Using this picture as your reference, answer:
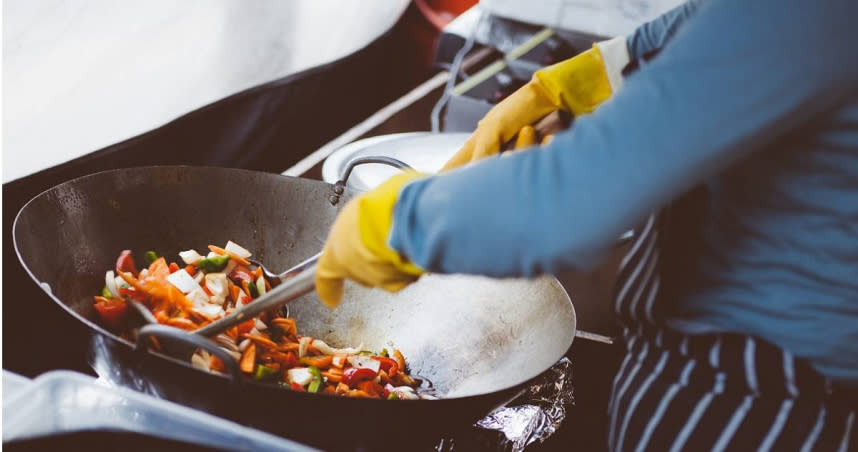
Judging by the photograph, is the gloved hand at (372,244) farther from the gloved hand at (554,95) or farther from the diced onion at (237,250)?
the diced onion at (237,250)

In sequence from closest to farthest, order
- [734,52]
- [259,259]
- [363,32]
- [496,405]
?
1. [734,52]
2. [496,405]
3. [259,259]
4. [363,32]

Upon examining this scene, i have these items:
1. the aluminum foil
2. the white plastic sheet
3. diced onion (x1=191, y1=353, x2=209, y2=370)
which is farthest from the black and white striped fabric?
the white plastic sheet

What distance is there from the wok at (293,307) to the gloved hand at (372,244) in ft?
0.67

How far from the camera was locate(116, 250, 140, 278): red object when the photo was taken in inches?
47.9

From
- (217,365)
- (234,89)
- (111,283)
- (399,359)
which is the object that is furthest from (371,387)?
(234,89)

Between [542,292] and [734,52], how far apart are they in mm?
717

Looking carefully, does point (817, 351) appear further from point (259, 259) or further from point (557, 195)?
point (259, 259)

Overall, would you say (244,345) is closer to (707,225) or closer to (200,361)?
(200,361)

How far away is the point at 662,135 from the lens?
0.61 metres

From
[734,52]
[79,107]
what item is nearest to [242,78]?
[79,107]

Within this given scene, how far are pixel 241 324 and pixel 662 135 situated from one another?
783 millimetres

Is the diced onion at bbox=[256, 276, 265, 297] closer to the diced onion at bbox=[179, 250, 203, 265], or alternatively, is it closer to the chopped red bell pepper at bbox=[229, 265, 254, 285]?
the chopped red bell pepper at bbox=[229, 265, 254, 285]

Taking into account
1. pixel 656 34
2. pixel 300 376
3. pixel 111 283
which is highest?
pixel 656 34

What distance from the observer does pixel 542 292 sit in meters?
1.27
